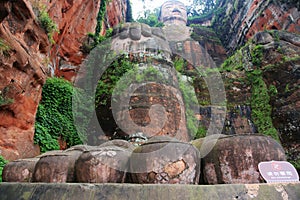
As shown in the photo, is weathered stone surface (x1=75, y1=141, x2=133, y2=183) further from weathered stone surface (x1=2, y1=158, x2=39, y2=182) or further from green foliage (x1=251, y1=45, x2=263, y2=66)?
green foliage (x1=251, y1=45, x2=263, y2=66)

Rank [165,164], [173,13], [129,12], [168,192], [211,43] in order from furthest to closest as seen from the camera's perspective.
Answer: [173,13]
[129,12]
[211,43]
[165,164]
[168,192]

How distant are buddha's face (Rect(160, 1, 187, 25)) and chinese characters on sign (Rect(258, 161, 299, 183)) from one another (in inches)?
941

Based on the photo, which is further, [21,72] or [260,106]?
[260,106]

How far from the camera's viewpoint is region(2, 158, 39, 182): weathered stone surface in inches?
67.4

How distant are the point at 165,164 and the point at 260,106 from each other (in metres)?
7.44

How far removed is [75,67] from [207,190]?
8.59 m

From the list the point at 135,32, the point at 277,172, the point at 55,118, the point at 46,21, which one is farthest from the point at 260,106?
the point at 277,172

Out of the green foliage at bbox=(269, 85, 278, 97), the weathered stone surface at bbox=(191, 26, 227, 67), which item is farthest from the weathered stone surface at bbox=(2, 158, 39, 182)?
the weathered stone surface at bbox=(191, 26, 227, 67)

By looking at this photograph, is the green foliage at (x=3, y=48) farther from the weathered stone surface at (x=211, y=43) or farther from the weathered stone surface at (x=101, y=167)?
the weathered stone surface at (x=211, y=43)

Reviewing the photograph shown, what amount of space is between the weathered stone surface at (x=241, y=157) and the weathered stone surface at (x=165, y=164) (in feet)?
0.48

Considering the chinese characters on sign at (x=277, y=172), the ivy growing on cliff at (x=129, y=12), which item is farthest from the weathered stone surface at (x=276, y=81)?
the ivy growing on cliff at (x=129, y=12)

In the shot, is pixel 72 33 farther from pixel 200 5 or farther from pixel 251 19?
pixel 200 5

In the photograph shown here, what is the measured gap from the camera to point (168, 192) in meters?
1.31

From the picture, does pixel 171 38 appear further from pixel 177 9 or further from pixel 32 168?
pixel 32 168
